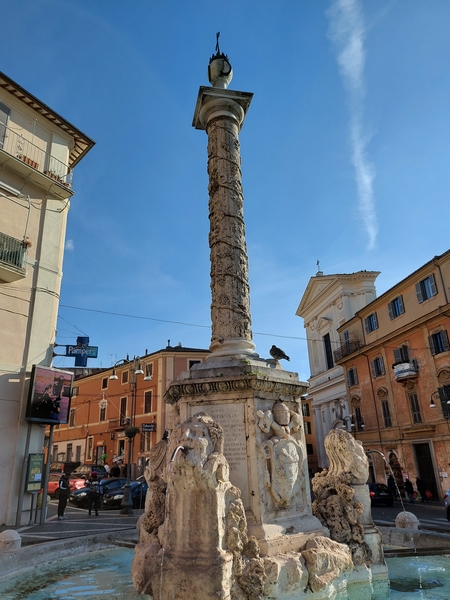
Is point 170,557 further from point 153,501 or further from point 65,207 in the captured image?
point 65,207

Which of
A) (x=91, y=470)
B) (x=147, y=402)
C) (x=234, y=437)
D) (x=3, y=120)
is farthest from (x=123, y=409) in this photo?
(x=234, y=437)

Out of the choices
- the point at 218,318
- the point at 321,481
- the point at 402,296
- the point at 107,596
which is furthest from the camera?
the point at 402,296

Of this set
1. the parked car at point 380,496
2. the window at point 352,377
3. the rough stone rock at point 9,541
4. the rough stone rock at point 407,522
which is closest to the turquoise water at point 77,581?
the rough stone rock at point 9,541

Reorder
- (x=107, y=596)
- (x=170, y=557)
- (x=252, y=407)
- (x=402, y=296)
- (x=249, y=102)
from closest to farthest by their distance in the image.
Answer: (x=170, y=557)
(x=107, y=596)
(x=252, y=407)
(x=249, y=102)
(x=402, y=296)

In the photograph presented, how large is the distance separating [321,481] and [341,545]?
106cm

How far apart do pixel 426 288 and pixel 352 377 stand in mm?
10124

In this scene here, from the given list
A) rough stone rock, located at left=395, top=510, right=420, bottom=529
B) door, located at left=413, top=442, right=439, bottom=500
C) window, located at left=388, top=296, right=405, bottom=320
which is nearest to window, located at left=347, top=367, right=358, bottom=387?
window, located at left=388, top=296, right=405, bottom=320

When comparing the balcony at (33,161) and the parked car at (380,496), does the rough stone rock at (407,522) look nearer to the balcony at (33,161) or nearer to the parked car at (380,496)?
the parked car at (380,496)

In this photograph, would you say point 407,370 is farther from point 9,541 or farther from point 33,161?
point 9,541

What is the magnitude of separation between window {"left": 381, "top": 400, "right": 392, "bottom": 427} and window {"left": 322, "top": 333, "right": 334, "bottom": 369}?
9.73m

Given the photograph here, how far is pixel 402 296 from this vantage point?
28094 mm

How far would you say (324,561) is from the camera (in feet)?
15.9

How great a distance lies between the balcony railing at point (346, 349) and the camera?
32547 millimetres

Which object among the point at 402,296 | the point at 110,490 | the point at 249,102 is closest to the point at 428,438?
the point at 402,296
